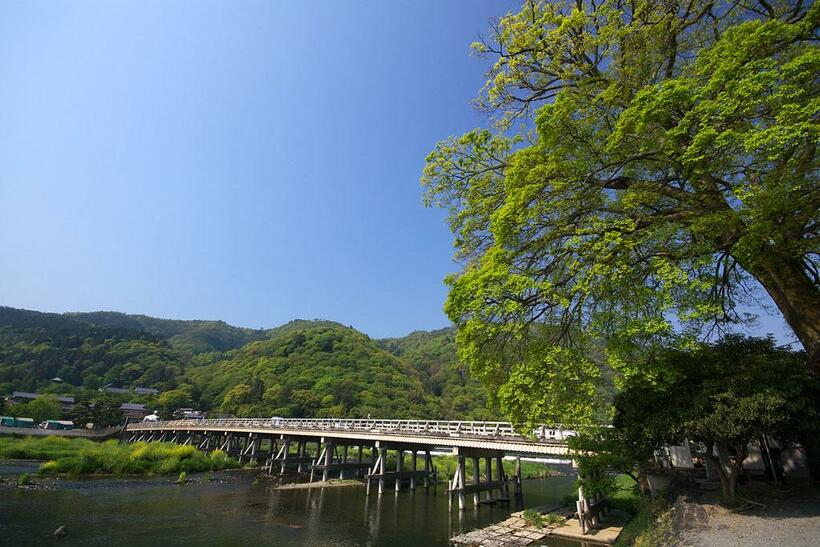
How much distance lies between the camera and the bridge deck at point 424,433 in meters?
19.8

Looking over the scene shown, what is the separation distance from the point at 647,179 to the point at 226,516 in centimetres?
2416

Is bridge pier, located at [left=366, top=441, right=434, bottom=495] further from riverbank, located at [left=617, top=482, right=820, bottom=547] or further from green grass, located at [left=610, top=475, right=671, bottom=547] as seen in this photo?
riverbank, located at [left=617, top=482, right=820, bottom=547]

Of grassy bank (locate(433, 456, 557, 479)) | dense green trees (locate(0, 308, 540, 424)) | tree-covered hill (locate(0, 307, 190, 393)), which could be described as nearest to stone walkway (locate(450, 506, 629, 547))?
grassy bank (locate(433, 456, 557, 479))

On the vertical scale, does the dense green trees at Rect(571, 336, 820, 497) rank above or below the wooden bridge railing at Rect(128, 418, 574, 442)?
above

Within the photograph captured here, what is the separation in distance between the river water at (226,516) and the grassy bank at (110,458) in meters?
4.72

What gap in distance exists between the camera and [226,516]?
837 inches

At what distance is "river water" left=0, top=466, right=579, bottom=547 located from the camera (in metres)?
17.0

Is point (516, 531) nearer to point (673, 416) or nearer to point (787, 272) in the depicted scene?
point (673, 416)

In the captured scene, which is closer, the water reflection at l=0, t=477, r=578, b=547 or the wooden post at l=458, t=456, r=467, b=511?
the water reflection at l=0, t=477, r=578, b=547

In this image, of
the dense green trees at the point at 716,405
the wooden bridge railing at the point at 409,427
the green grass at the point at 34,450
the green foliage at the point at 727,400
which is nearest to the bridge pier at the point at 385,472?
the wooden bridge railing at the point at 409,427

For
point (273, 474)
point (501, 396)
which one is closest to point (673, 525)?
point (501, 396)

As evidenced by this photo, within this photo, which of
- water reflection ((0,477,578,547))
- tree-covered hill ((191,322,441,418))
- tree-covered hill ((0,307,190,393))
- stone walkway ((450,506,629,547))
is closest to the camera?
stone walkway ((450,506,629,547))

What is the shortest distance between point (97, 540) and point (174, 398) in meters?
77.5

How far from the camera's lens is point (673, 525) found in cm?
1082
